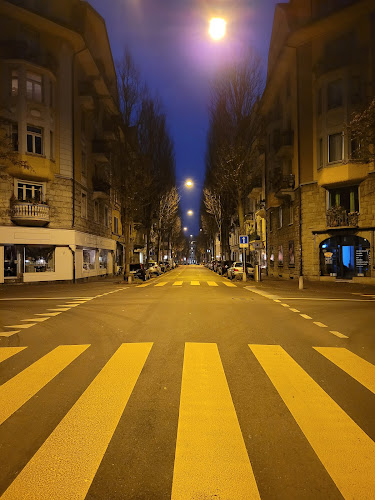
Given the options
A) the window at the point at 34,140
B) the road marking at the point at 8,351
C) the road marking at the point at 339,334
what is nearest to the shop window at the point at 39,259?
the window at the point at 34,140

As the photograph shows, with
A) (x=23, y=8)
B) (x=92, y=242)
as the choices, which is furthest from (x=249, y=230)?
(x=23, y=8)

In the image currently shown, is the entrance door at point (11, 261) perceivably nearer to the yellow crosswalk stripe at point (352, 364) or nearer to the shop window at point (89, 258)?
the shop window at point (89, 258)

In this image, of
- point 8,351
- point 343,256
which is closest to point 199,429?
point 8,351

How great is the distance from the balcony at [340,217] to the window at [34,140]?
19404 millimetres

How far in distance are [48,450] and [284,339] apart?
17.2ft

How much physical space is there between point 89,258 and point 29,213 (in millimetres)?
7866

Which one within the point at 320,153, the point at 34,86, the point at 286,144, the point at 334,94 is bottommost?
the point at 320,153

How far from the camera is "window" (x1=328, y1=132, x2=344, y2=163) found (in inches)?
944

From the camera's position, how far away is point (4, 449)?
3207 mm

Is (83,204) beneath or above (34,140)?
beneath

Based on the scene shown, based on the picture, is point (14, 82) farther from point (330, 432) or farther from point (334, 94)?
point (330, 432)

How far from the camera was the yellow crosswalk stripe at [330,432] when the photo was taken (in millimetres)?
2782

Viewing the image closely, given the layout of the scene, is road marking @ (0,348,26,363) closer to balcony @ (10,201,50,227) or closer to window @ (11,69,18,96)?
balcony @ (10,201,50,227)

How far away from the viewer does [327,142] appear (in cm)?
2461
